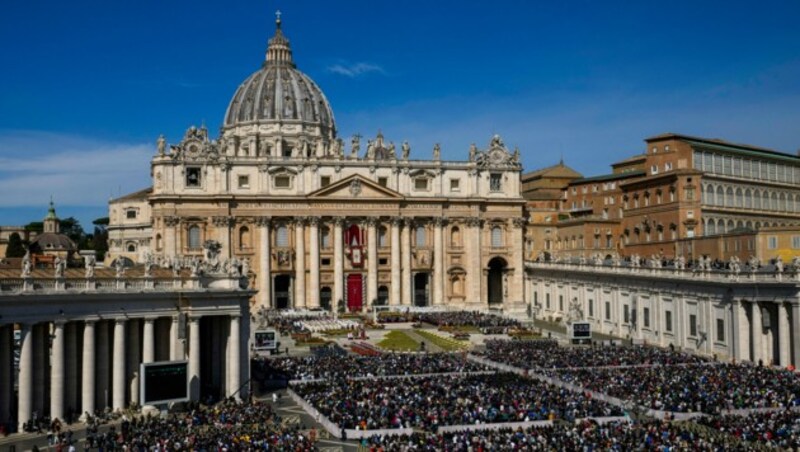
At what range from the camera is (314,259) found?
9988 cm

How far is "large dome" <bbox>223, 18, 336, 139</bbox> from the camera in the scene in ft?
431

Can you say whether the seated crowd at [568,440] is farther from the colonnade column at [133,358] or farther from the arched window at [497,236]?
the arched window at [497,236]

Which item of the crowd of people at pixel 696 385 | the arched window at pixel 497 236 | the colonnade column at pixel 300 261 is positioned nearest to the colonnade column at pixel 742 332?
the crowd of people at pixel 696 385

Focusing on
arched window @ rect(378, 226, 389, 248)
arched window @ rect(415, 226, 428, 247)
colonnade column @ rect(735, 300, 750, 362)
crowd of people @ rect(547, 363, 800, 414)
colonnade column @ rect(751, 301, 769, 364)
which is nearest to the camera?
crowd of people @ rect(547, 363, 800, 414)

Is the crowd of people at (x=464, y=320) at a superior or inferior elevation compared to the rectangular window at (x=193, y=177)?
inferior

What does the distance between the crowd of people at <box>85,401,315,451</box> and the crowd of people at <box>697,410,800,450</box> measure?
1634cm

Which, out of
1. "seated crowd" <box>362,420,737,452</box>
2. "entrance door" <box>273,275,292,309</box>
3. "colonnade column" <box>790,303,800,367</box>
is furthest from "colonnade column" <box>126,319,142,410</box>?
"entrance door" <box>273,275,292,309</box>

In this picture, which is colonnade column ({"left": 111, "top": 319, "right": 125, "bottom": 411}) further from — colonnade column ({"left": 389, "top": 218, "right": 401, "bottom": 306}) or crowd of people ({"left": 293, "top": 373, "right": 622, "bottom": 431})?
colonnade column ({"left": 389, "top": 218, "right": 401, "bottom": 306})

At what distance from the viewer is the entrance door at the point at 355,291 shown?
10175 cm

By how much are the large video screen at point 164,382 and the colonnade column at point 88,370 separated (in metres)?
2.88

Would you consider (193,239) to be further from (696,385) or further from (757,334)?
(696,385)

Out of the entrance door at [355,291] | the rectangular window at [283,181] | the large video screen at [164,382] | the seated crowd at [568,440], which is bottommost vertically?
the seated crowd at [568,440]

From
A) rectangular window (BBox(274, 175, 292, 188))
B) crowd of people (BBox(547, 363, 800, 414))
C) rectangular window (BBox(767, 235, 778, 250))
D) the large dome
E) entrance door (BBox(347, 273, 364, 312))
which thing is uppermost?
the large dome

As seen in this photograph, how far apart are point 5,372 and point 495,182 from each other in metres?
74.0
